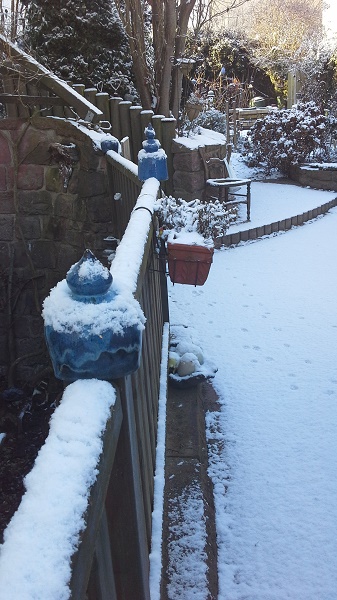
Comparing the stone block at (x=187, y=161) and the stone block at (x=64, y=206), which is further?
the stone block at (x=187, y=161)

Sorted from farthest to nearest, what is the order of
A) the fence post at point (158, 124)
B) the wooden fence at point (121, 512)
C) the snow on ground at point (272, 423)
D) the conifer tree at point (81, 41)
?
the conifer tree at point (81, 41), the fence post at point (158, 124), the snow on ground at point (272, 423), the wooden fence at point (121, 512)

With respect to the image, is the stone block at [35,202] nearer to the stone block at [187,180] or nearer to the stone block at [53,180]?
the stone block at [53,180]

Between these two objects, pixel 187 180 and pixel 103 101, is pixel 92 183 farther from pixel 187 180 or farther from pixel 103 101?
pixel 187 180

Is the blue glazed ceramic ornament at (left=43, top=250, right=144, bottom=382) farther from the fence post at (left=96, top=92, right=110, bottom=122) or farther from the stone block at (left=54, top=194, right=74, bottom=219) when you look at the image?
the fence post at (left=96, top=92, right=110, bottom=122)

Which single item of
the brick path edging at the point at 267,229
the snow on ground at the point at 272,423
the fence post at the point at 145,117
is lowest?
the snow on ground at the point at 272,423

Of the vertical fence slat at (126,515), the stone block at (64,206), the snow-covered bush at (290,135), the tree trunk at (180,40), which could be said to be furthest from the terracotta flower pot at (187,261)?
the snow-covered bush at (290,135)

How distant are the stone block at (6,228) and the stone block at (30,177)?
307mm

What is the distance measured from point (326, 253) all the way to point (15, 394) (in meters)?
3.92

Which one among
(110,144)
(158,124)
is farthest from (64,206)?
(158,124)

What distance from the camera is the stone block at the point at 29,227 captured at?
5.08 metres

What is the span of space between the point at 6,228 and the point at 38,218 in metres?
0.33

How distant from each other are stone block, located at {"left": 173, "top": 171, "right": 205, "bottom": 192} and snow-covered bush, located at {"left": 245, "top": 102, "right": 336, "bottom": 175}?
3.95 meters

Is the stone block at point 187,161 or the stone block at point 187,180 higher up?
the stone block at point 187,161

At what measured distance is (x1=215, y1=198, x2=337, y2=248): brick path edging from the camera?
7109 millimetres
